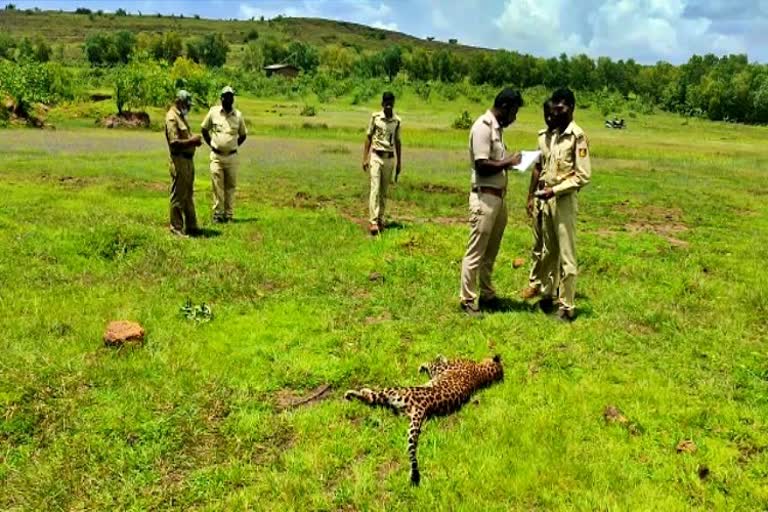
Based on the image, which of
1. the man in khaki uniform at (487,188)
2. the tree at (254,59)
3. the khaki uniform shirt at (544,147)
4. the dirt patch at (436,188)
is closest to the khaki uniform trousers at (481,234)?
the man in khaki uniform at (487,188)

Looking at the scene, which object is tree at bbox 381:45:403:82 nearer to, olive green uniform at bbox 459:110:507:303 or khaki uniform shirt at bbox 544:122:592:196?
olive green uniform at bbox 459:110:507:303

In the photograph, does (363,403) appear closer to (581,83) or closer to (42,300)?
(42,300)

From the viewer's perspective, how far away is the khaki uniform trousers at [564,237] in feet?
26.2

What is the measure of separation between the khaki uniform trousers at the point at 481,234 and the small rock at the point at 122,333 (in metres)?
3.83

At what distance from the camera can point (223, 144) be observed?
12711mm

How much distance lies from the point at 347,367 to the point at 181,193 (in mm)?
6384

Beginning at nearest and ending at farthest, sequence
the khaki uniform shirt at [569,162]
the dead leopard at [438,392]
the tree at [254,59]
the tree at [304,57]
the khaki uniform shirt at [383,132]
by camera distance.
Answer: the dead leopard at [438,392] < the khaki uniform shirt at [569,162] < the khaki uniform shirt at [383,132] < the tree at [304,57] < the tree at [254,59]

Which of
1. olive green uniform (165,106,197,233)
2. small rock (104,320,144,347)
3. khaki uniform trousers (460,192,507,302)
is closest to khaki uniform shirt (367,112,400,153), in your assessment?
olive green uniform (165,106,197,233)

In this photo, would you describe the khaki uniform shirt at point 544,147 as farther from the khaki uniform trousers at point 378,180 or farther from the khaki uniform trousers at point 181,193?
the khaki uniform trousers at point 181,193

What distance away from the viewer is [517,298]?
30.5ft

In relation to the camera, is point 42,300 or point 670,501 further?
point 42,300

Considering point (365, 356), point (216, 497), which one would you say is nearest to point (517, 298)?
point (365, 356)

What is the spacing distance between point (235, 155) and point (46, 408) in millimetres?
8188

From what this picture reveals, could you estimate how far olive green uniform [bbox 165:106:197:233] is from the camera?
37.6ft
